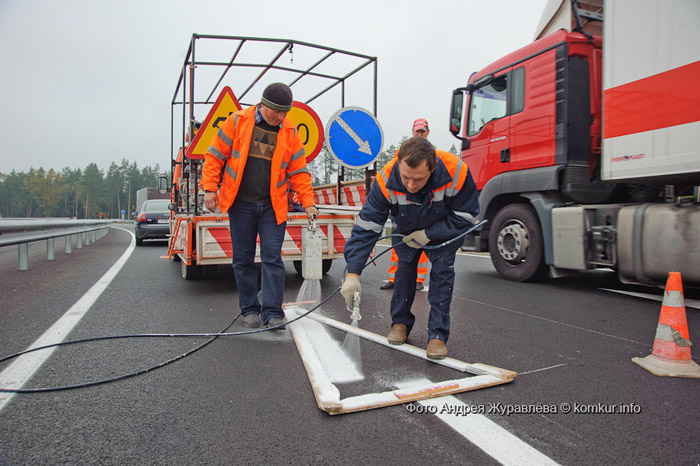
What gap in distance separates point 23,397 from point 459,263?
727 centimetres

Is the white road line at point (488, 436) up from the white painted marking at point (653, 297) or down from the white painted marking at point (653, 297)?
down

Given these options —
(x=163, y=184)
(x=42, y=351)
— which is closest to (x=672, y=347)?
(x=42, y=351)

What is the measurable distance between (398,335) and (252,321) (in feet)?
4.14

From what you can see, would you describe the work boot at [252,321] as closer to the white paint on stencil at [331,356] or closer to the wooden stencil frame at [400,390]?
the white paint on stencil at [331,356]

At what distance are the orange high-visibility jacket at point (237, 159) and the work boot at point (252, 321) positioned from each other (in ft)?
2.65

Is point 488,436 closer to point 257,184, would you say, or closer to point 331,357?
point 331,357

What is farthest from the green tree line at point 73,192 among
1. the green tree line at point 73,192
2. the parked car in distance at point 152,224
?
the parked car in distance at point 152,224

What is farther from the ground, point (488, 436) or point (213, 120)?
point (213, 120)

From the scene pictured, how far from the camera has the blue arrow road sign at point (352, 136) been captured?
5465 mm

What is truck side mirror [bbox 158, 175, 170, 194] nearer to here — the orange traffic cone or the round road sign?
the round road sign

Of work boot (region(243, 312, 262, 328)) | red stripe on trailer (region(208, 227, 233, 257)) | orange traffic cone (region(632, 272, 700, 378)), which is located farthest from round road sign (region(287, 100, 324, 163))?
orange traffic cone (region(632, 272, 700, 378))

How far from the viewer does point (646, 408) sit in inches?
87.1

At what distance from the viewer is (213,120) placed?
5.24 meters

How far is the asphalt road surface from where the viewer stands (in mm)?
1813
